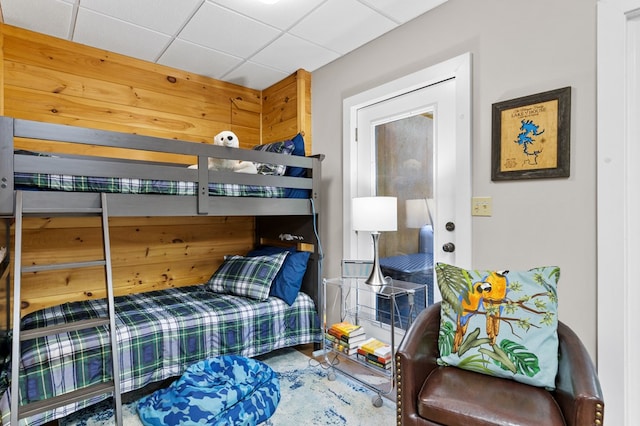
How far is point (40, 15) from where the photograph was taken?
7.66 feet

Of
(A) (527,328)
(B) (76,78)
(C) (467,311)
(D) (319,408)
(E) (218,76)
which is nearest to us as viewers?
(A) (527,328)

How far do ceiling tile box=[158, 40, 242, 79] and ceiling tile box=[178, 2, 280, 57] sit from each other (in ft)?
0.34

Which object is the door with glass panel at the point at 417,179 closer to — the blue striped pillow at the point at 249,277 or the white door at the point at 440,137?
the white door at the point at 440,137

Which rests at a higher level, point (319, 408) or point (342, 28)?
point (342, 28)

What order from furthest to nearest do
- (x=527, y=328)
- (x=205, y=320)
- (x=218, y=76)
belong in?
(x=218, y=76) → (x=205, y=320) → (x=527, y=328)

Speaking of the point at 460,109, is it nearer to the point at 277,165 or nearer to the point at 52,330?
the point at 277,165

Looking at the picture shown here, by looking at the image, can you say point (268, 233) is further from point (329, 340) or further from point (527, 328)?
point (527, 328)

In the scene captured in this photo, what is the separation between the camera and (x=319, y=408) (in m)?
2.02

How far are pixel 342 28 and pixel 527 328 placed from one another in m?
2.25

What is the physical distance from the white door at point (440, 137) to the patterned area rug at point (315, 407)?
2.68 feet

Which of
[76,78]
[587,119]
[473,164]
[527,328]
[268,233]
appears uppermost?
[76,78]

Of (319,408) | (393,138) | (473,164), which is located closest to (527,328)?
(473,164)
